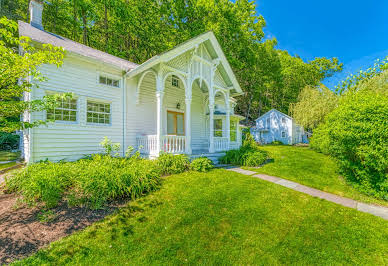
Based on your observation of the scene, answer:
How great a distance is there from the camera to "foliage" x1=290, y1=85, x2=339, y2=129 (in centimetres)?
1739

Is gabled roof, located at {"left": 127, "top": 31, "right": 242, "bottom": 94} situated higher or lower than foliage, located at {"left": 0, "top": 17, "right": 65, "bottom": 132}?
higher

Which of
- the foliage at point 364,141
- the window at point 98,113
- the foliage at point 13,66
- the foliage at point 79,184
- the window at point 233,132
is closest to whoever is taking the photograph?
the foliage at point 13,66

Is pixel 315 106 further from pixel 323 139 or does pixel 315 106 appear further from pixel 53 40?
pixel 53 40

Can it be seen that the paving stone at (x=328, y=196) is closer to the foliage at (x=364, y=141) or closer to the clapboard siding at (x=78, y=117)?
the foliage at (x=364, y=141)

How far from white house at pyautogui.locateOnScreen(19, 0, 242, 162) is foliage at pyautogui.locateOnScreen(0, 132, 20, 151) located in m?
8.09

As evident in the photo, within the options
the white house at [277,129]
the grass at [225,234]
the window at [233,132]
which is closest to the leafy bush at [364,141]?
the grass at [225,234]

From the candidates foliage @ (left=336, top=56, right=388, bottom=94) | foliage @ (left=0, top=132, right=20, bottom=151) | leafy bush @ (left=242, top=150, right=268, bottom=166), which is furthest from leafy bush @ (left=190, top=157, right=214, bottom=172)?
foliage @ (left=0, top=132, right=20, bottom=151)

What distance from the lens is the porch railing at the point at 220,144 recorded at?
33.1ft

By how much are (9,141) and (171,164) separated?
1489cm

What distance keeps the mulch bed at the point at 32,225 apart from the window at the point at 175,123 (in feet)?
21.9

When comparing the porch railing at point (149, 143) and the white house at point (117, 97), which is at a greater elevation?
the white house at point (117, 97)

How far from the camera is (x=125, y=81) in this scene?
27.8 feet

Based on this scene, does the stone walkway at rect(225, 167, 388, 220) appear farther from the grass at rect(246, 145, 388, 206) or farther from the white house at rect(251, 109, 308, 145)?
the white house at rect(251, 109, 308, 145)

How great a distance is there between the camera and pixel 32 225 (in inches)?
129
